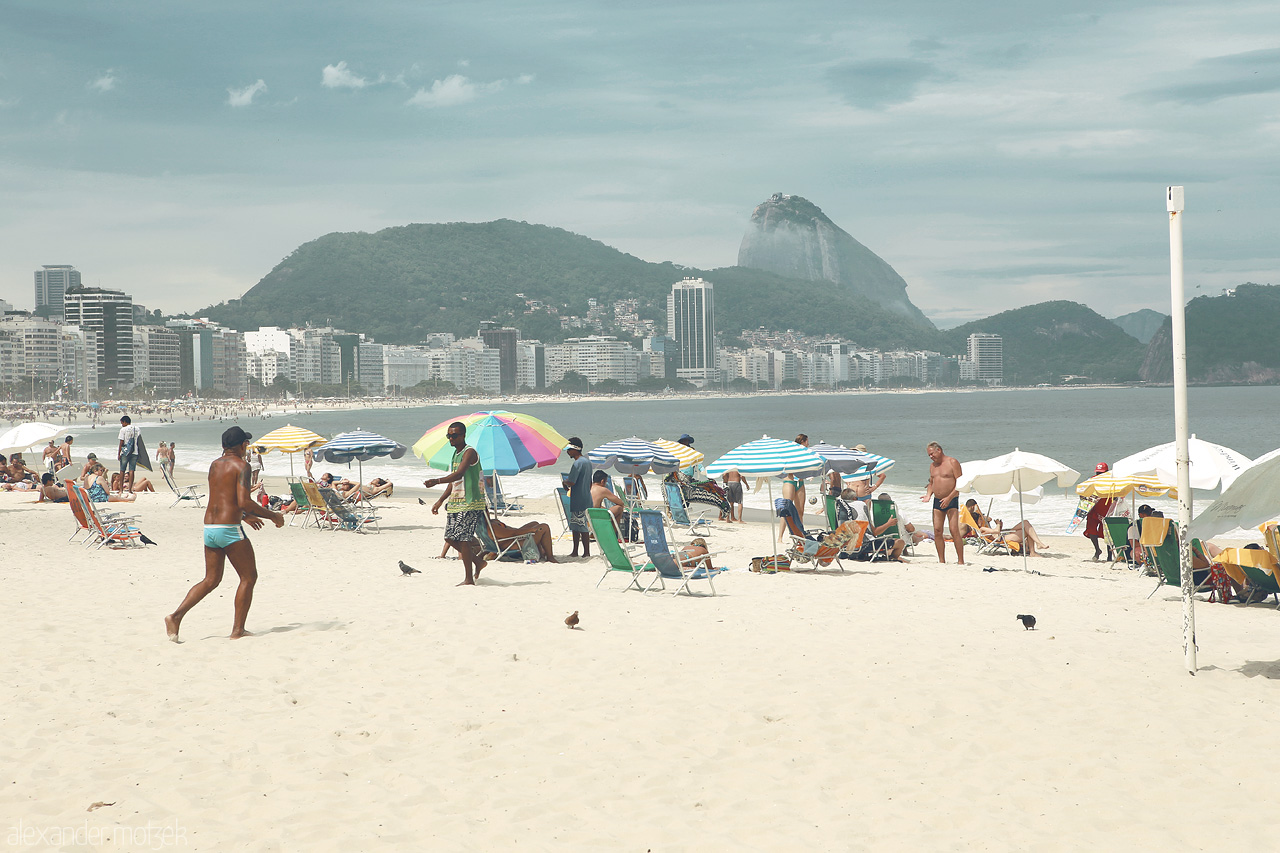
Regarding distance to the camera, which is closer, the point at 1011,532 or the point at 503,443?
the point at 503,443

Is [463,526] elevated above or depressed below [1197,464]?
below

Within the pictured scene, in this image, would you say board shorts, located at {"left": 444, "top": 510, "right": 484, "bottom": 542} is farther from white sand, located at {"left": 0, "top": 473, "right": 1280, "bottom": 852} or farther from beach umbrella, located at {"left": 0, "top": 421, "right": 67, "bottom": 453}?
beach umbrella, located at {"left": 0, "top": 421, "right": 67, "bottom": 453}

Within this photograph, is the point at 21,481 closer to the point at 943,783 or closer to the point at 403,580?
the point at 403,580

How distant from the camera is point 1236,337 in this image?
619 feet

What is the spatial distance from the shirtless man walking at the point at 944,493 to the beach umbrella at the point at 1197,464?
2.28m

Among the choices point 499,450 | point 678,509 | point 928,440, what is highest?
point 499,450

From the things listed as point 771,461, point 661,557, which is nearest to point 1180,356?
point 661,557

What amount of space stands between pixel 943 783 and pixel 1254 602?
6.01 metres

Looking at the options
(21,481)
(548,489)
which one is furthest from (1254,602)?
(21,481)

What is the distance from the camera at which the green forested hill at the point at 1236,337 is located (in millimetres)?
185125

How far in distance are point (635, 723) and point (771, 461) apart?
5.44 meters

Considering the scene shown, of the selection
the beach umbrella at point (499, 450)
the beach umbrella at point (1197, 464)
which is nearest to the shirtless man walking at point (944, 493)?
the beach umbrella at point (1197, 464)

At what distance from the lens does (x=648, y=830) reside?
3.71 m

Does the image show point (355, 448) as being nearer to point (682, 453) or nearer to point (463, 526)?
point (682, 453)
